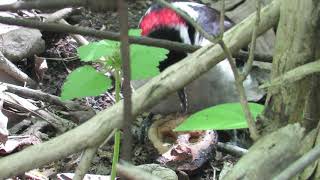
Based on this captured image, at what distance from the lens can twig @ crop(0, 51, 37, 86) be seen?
6.19ft

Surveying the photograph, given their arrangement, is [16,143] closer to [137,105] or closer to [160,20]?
[160,20]

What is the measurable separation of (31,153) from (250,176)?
27 cm

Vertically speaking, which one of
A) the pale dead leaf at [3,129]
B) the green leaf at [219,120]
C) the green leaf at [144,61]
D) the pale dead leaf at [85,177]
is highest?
the green leaf at [144,61]

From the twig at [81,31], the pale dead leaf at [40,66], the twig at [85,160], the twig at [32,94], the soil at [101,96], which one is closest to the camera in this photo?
the twig at [81,31]

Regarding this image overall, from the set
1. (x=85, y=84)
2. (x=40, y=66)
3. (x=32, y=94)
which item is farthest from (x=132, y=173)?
(x=40, y=66)

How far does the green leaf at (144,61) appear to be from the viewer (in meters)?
0.95

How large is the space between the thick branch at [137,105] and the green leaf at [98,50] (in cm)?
16

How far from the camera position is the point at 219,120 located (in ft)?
2.54

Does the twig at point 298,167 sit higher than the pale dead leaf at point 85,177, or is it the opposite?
the twig at point 298,167

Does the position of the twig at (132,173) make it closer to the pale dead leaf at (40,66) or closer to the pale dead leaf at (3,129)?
the pale dead leaf at (3,129)

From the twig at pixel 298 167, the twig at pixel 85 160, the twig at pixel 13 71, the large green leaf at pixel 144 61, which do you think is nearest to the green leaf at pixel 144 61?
the large green leaf at pixel 144 61

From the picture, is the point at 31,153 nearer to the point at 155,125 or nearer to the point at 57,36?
the point at 155,125

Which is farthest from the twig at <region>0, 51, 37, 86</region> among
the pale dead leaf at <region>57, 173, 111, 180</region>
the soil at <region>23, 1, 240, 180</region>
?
the pale dead leaf at <region>57, 173, 111, 180</region>

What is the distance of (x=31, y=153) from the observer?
75cm
